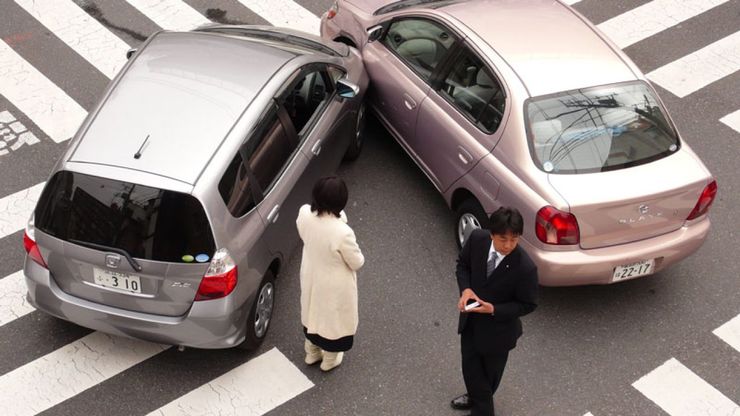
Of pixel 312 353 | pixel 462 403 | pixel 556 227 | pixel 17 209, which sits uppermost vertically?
pixel 556 227

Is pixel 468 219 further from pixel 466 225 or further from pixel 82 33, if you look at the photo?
pixel 82 33

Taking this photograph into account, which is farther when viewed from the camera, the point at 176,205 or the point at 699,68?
the point at 699,68

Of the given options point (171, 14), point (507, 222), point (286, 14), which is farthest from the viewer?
point (286, 14)

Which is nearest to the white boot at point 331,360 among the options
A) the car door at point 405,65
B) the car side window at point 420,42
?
the car door at point 405,65

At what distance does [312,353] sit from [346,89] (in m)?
2.31

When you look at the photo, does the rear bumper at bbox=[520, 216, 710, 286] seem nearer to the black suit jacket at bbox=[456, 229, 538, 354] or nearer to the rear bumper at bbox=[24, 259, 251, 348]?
the black suit jacket at bbox=[456, 229, 538, 354]

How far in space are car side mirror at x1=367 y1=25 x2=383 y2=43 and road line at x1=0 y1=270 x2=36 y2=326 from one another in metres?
3.76

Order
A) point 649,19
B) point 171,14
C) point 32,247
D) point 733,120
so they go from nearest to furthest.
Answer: point 32,247 < point 733,120 < point 171,14 < point 649,19

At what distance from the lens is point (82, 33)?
418 inches

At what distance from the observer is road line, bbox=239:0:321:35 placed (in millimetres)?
10977

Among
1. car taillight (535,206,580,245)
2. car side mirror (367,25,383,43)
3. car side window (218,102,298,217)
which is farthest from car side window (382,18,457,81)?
car taillight (535,206,580,245)

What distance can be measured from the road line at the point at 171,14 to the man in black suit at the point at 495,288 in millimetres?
6090

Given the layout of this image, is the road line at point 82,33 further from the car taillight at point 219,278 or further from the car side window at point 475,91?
the car taillight at point 219,278

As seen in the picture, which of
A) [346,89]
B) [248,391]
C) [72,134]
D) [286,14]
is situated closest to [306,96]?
[346,89]
